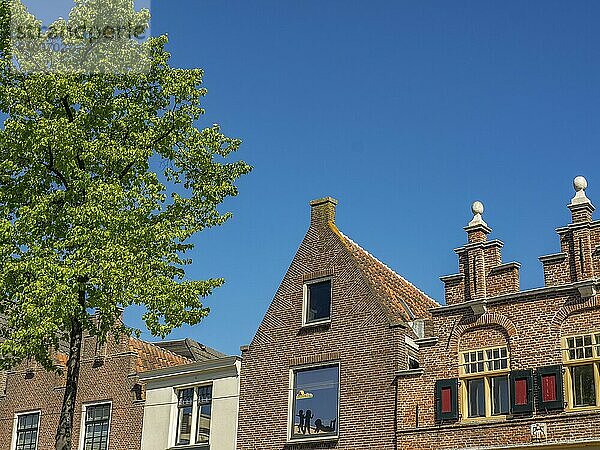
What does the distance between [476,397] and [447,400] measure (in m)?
0.79

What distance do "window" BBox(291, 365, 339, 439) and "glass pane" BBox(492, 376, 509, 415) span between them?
196 inches

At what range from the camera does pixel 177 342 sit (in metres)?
40.0

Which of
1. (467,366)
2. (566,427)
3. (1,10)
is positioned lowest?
(566,427)

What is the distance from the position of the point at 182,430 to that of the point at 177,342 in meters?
9.19

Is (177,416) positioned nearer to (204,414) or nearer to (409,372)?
(204,414)

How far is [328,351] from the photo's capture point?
90.5ft

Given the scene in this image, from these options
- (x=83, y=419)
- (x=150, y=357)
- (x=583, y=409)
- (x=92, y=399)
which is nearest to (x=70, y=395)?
(x=92, y=399)

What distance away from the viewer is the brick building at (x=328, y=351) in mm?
26141

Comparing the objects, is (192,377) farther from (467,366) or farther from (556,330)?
(556,330)

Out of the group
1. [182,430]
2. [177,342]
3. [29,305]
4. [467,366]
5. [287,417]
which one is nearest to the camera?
[29,305]

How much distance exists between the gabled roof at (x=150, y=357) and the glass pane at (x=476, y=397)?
530 inches

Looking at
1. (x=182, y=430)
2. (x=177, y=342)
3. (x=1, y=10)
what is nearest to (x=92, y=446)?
(x=182, y=430)

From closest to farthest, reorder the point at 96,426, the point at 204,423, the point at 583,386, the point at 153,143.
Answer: the point at 583,386
the point at 153,143
the point at 204,423
the point at 96,426

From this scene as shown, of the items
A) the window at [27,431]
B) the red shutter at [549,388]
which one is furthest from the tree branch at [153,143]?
the window at [27,431]
